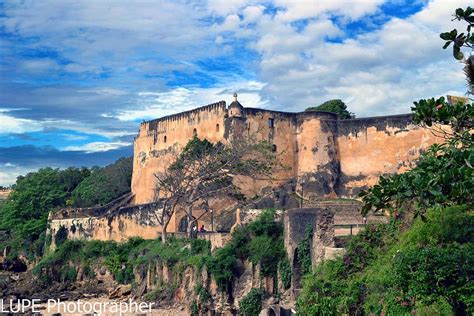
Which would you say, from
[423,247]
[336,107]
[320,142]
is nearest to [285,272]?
[423,247]

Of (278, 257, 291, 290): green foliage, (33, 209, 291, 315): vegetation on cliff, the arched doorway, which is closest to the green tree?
(278, 257, 291, 290): green foliage

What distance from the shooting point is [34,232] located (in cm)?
4044

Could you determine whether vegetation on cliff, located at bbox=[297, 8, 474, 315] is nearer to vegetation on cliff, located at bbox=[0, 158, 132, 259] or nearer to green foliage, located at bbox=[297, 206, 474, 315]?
green foliage, located at bbox=[297, 206, 474, 315]

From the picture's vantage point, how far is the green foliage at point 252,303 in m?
20.0

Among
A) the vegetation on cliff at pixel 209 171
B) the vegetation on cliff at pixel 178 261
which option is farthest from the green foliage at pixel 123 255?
the vegetation on cliff at pixel 209 171

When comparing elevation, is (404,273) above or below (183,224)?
below

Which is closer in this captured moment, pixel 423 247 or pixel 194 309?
pixel 423 247

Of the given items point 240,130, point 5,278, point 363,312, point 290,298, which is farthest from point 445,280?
point 5,278

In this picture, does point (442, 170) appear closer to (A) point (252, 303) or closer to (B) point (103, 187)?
(A) point (252, 303)

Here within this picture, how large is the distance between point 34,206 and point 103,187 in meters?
4.66

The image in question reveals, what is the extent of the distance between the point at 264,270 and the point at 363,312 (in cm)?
740

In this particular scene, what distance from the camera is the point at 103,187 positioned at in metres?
43.1

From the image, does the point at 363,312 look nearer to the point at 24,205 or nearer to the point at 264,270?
the point at 264,270

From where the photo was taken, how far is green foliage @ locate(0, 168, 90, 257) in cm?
4019
